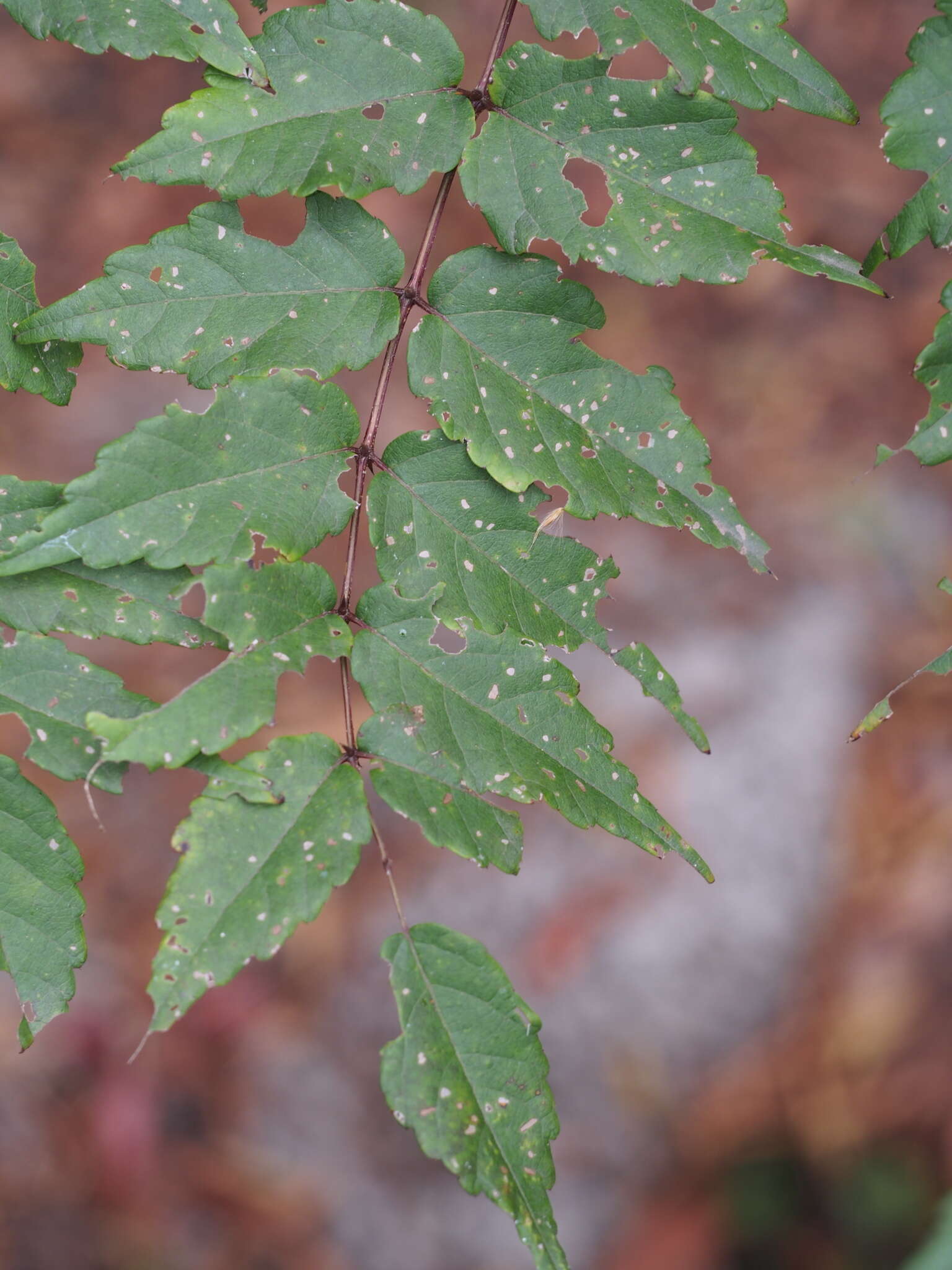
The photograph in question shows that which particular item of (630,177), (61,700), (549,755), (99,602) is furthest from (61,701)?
(630,177)

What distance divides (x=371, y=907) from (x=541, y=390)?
203cm

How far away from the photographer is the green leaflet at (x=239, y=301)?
3.49ft

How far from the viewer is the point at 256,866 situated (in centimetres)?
99

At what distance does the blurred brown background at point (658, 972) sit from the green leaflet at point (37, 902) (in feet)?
5.68

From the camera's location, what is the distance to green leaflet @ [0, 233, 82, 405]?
1104mm

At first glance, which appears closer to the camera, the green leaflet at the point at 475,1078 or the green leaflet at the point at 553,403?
the green leaflet at the point at 475,1078

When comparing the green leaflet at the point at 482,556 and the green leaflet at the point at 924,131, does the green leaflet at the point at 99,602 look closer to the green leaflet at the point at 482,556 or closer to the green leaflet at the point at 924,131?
the green leaflet at the point at 482,556

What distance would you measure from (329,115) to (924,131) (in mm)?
614

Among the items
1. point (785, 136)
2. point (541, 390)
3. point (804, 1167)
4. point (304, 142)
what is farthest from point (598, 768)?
point (785, 136)

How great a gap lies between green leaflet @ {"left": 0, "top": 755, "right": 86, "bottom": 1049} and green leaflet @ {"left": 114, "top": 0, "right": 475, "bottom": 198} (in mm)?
636

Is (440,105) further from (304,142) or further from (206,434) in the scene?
(206,434)

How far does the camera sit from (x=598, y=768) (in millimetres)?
1064

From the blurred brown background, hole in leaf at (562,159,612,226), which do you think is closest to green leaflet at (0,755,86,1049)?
the blurred brown background

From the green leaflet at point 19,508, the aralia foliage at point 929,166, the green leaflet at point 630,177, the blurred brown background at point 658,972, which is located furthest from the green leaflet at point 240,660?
the blurred brown background at point 658,972
